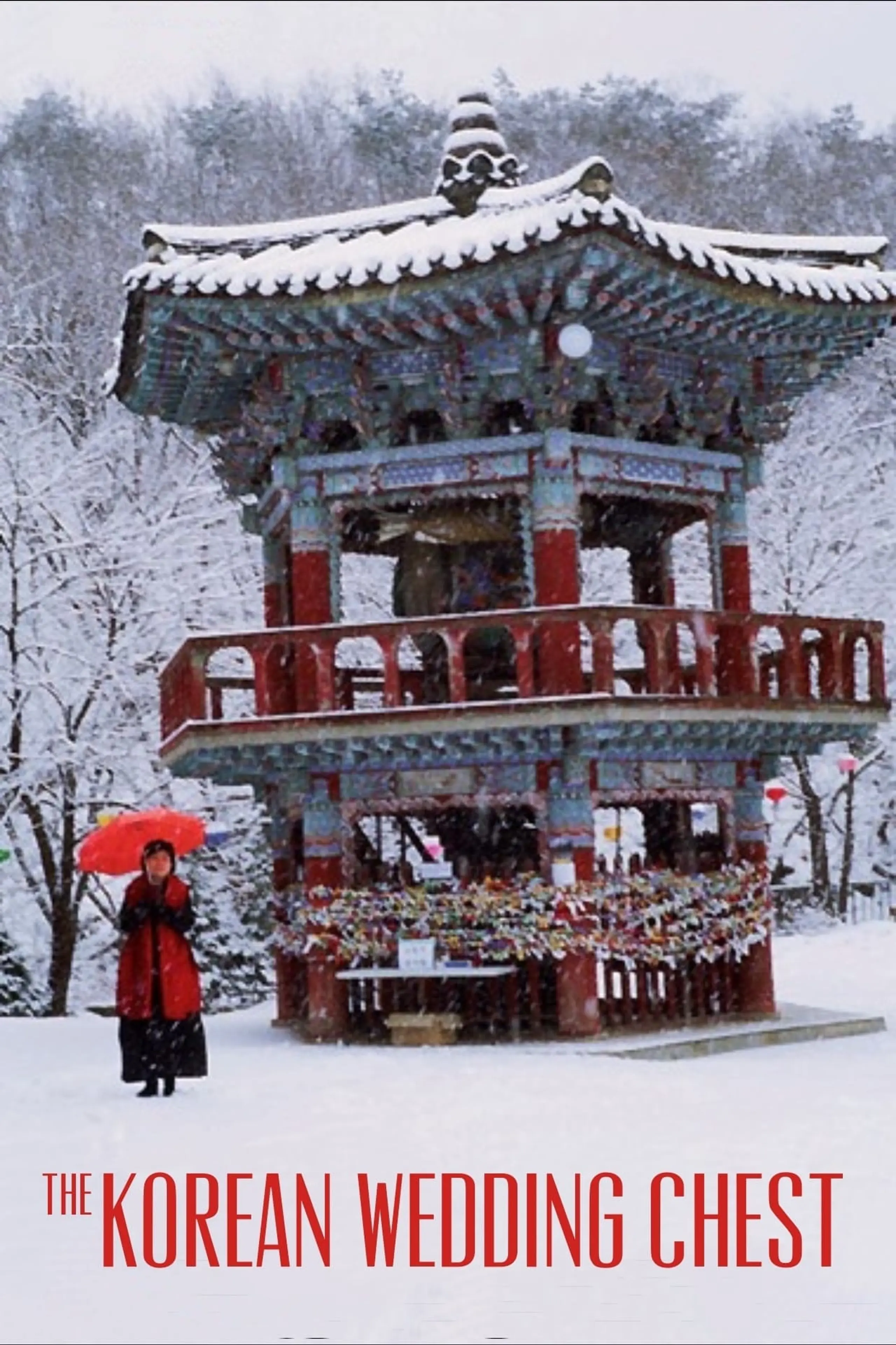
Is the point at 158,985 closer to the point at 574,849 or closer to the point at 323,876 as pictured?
the point at 323,876

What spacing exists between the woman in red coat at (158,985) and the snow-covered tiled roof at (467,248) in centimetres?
502

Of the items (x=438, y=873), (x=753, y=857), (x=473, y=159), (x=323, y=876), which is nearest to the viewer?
(x=438, y=873)

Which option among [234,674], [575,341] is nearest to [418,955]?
[575,341]

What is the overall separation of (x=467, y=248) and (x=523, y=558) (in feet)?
12.9

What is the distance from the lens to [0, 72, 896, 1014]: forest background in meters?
22.8

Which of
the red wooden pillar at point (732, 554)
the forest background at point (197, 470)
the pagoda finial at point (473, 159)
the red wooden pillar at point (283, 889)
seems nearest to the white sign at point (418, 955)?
the red wooden pillar at point (283, 889)

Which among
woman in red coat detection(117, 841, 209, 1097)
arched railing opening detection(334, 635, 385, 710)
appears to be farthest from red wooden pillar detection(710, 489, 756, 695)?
woman in red coat detection(117, 841, 209, 1097)

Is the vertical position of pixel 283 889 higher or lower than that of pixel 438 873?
lower

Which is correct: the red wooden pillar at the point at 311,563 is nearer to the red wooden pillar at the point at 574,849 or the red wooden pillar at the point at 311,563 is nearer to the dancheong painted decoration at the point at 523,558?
the dancheong painted decoration at the point at 523,558

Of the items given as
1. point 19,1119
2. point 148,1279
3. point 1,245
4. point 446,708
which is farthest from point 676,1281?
point 1,245

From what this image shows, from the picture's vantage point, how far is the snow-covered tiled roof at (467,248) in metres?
13.0

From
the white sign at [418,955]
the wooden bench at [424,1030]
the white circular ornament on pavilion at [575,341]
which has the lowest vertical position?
the wooden bench at [424,1030]

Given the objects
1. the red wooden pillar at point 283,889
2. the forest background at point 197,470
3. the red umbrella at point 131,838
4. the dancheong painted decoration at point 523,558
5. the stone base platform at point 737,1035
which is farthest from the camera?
the forest background at point 197,470

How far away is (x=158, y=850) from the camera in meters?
10.6
